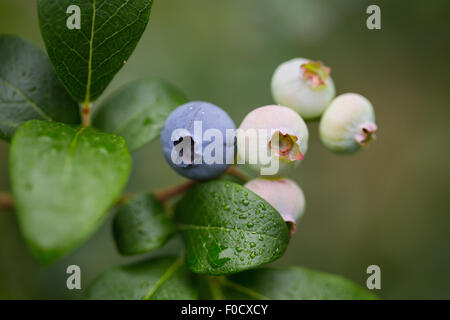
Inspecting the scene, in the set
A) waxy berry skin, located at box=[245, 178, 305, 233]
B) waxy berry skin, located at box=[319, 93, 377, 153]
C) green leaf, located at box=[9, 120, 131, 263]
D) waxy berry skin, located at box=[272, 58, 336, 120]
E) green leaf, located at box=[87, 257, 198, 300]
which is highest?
waxy berry skin, located at box=[272, 58, 336, 120]

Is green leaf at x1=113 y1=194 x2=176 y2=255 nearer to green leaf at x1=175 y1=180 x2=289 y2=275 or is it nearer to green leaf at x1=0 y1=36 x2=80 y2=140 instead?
green leaf at x1=175 y1=180 x2=289 y2=275

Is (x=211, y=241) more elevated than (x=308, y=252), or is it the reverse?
(x=211, y=241)

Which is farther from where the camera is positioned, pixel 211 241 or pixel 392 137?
pixel 392 137

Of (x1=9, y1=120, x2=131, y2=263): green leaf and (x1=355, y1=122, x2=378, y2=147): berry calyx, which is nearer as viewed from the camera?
(x1=9, y1=120, x2=131, y2=263): green leaf

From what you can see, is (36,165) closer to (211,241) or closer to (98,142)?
(98,142)

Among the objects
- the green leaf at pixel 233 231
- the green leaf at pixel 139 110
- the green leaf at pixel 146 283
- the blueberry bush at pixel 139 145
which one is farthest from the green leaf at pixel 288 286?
the green leaf at pixel 139 110

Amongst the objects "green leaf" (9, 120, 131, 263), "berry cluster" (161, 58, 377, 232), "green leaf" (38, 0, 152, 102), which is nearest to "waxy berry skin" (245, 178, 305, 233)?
"berry cluster" (161, 58, 377, 232)

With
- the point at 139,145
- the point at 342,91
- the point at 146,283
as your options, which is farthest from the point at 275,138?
the point at 342,91
